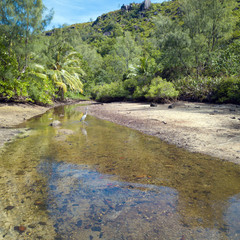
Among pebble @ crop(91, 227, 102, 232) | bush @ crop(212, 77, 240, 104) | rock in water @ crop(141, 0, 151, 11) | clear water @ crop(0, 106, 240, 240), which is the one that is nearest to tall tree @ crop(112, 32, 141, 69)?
bush @ crop(212, 77, 240, 104)

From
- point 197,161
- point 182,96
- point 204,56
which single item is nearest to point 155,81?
point 182,96

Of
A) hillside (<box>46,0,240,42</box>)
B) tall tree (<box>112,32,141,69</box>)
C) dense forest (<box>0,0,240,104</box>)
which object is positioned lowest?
dense forest (<box>0,0,240,104</box>)

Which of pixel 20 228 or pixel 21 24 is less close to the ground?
pixel 21 24

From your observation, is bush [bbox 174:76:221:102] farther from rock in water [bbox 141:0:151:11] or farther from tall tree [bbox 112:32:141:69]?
rock in water [bbox 141:0:151:11]

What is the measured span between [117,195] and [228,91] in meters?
15.3

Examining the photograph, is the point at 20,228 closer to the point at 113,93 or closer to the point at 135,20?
the point at 113,93

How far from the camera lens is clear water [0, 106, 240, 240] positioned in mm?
2416

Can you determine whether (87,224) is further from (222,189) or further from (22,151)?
(22,151)

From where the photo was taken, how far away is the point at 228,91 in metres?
15.5

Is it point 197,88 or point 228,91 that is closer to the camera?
point 228,91

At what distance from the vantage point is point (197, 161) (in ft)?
15.5

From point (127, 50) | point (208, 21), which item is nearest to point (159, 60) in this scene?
point (208, 21)

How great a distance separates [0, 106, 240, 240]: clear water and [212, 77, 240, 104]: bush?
39.6ft

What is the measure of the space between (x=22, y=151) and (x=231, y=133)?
A: 6555 millimetres
